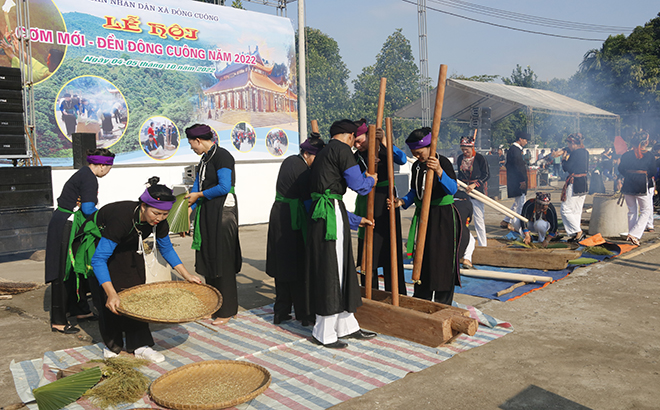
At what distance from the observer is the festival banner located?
404 inches

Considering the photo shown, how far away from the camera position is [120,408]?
323cm

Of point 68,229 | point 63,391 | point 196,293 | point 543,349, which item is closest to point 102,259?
point 196,293

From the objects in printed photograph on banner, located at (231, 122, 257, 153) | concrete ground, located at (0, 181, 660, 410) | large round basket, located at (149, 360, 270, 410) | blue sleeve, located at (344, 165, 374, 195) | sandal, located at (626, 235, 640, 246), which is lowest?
concrete ground, located at (0, 181, 660, 410)

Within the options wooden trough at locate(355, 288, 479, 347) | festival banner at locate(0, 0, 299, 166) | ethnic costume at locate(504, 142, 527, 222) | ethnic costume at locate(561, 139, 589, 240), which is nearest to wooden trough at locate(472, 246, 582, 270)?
ethnic costume at locate(561, 139, 589, 240)

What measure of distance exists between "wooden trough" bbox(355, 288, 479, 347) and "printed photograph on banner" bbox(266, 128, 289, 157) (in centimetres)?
924

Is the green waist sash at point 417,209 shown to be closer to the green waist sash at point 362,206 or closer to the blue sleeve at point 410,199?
the blue sleeve at point 410,199

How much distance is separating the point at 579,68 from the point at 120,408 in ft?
130

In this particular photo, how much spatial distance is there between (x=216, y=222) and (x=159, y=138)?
24.7 ft

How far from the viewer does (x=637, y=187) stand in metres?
8.54

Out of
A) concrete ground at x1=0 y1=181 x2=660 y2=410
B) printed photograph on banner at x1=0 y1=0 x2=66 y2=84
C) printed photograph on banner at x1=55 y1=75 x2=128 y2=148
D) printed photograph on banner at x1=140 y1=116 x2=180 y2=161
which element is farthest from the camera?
printed photograph on banner at x1=140 y1=116 x2=180 y2=161

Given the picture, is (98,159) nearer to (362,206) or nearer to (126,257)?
(126,257)

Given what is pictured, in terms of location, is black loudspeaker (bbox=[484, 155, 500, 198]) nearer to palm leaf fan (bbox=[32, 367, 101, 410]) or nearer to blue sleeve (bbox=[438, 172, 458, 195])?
blue sleeve (bbox=[438, 172, 458, 195])

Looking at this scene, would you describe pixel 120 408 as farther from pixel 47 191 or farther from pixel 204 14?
pixel 204 14

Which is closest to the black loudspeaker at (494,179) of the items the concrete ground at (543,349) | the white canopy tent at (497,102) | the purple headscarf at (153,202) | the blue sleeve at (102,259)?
the white canopy tent at (497,102)
